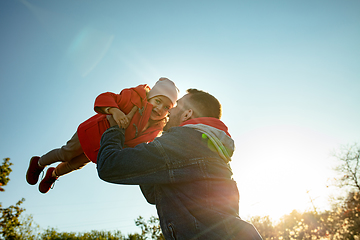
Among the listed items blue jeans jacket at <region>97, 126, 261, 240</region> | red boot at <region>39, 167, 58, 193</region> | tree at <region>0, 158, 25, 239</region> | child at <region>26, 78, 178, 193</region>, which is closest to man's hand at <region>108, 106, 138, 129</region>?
child at <region>26, 78, 178, 193</region>

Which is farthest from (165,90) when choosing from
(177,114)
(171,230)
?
(171,230)

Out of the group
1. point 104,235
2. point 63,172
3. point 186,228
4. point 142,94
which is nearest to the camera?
point 186,228

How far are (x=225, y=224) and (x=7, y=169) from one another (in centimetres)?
1020

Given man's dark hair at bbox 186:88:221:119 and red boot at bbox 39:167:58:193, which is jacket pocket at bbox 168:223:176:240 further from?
red boot at bbox 39:167:58:193

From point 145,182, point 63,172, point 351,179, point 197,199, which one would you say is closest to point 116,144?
point 145,182

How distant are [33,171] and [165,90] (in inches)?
95.1

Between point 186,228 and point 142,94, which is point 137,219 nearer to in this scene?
point 142,94

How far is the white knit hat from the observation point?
3.03 metres

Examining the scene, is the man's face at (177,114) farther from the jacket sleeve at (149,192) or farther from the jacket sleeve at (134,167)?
the jacket sleeve at (134,167)

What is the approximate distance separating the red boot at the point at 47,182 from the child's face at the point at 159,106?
1976mm

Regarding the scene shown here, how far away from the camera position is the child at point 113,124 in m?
2.46

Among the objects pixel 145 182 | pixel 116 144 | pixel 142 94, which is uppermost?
pixel 142 94

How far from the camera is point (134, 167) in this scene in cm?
134

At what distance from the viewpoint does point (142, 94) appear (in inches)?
109
